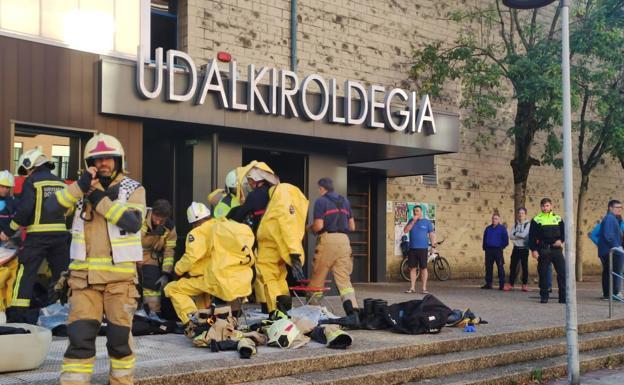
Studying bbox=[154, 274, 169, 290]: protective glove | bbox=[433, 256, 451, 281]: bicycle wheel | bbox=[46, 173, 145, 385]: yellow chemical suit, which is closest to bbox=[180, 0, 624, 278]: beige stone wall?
bbox=[433, 256, 451, 281]: bicycle wheel

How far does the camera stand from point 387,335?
8.84 meters

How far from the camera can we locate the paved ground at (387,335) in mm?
6574

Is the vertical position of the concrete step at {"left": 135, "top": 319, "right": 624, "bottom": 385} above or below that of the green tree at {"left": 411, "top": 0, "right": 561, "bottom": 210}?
below

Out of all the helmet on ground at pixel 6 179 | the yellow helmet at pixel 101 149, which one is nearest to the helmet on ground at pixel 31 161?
the helmet on ground at pixel 6 179

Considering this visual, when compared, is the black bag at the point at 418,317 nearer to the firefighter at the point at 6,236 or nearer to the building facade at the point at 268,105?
the building facade at the point at 268,105

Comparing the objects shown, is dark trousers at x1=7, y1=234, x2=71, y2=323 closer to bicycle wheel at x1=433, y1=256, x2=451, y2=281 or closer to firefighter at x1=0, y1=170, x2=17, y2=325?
firefighter at x1=0, y1=170, x2=17, y2=325

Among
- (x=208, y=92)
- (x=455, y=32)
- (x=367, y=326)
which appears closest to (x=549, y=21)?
(x=455, y=32)

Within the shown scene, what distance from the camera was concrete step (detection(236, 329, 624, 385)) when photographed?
7.02m

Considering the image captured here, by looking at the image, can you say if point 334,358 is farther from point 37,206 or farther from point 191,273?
point 37,206

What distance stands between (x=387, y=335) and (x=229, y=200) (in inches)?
113

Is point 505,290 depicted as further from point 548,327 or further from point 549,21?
point 549,21

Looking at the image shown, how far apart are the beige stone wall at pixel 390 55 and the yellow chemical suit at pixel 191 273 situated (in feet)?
25.0

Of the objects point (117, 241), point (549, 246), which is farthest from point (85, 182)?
point (549, 246)

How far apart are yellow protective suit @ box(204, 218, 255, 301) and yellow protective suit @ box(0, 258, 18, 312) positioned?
2.24 metres
